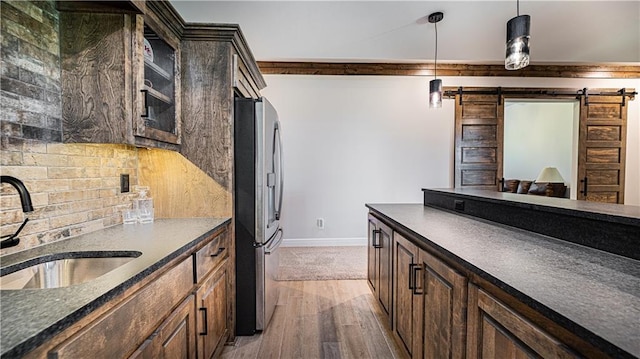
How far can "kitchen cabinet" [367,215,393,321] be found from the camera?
211 cm

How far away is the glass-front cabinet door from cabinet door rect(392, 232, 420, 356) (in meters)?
1.52

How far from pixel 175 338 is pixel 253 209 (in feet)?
3.22


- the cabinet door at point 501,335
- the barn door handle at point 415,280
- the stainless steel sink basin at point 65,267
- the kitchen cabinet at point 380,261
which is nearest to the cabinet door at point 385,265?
the kitchen cabinet at point 380,261

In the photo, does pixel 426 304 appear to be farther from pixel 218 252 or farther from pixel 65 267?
pixel 65 267

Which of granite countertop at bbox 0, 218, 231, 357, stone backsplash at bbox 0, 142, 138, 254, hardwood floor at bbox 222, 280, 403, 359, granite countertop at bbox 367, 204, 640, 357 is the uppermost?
stone backsplash at bbox 0, 142, 138, 254

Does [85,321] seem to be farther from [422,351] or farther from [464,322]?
[422,351]

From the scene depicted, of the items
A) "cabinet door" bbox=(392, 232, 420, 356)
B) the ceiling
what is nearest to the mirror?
the ceiling

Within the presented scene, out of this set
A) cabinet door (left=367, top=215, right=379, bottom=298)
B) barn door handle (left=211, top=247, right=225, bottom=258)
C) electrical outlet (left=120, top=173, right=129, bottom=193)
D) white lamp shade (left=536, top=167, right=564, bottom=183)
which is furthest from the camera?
white lamp shade (left=536, top=167, right=564, bottom=183)

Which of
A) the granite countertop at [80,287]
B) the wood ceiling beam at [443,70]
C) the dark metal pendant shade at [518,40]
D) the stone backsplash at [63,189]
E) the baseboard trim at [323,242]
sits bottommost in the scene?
the baseboard trim at [323,242]

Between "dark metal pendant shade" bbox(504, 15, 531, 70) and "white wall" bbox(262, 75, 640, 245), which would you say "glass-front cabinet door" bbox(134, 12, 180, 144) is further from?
"white wall" bbox(262, 75, 640, 245)

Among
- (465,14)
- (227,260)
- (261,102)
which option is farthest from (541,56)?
(227,260)

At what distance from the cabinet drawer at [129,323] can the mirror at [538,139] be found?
604cm

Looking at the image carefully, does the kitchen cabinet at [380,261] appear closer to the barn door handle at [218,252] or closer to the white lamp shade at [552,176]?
the barn door handle at [218,252]

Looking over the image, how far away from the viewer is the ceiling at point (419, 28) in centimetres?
333
